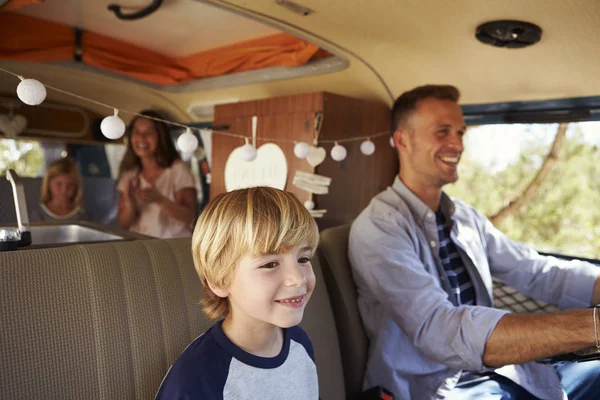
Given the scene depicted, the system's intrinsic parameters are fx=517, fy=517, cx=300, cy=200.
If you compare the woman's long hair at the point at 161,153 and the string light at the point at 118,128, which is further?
the woman's long hair at the point at 161,153

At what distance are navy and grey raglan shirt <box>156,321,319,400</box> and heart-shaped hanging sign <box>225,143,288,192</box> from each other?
1.31 m

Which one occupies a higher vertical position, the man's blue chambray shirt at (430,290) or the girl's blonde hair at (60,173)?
the girl's blonde hair at (60,173)

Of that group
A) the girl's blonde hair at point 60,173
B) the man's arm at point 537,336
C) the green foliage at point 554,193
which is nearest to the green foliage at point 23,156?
the girl's blonde hair at point 60,173

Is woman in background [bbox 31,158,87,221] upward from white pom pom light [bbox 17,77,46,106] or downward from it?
downward

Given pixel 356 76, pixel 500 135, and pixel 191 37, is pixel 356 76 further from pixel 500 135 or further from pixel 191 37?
pixel 191 37

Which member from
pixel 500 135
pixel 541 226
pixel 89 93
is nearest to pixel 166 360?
pixel 500 135

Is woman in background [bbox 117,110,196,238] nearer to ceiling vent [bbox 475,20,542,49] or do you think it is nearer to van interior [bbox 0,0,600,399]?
van interior [bbox 0,0,600,399]

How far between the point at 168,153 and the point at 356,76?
141 cm

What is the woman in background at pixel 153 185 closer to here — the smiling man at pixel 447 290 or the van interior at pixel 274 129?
the van interior at pixel 274 129

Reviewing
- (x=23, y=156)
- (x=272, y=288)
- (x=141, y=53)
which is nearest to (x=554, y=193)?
(x=272, y=288)

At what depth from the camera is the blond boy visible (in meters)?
1.03

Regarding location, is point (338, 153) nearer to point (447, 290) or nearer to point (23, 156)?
point (447, 290)

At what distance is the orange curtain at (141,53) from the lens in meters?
2.51

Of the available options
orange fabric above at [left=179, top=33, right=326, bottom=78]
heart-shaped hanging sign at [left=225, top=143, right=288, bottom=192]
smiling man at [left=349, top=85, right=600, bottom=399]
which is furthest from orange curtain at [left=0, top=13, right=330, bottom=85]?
smiling man at [left=349, top=85, right=600, bottom=399]
